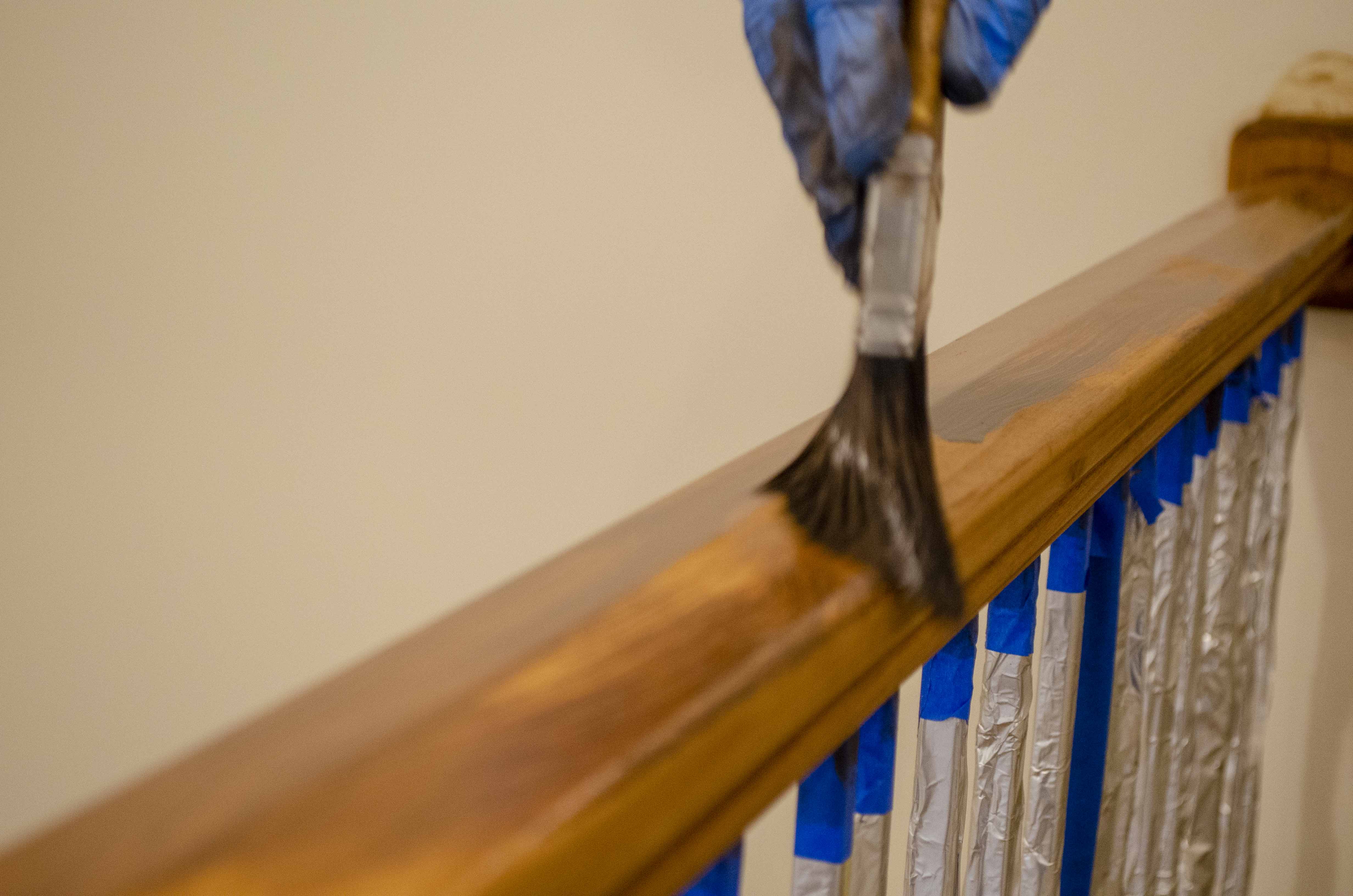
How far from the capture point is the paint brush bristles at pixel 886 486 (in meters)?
0.33

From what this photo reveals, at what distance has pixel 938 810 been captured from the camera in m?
0.47

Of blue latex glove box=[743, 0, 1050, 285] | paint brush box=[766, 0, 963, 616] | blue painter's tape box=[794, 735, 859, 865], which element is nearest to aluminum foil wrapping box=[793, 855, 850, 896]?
blue painter's tape box=[794, 735, 859, 865]

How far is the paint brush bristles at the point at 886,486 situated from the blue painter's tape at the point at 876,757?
0.08 metres

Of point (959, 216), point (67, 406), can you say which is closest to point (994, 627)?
point (959, 216)

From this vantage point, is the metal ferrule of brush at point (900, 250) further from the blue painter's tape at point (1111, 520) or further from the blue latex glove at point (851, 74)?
the blue painter's tape at point (1111, 520)

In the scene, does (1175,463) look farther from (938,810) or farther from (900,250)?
(900,250)

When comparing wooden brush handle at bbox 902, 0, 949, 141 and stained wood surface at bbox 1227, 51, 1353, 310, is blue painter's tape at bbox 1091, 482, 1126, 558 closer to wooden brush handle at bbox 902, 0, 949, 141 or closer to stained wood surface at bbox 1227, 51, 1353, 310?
wooden brush handle at bbox 902, 0, 949, 141

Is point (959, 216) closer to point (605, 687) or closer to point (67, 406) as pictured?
point (605, 687)

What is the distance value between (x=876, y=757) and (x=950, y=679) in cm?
7

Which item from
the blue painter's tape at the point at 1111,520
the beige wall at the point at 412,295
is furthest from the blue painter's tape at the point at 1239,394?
the beige wall at the point at 412,295

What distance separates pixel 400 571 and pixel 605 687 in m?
→ 1.67

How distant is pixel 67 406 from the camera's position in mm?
1960

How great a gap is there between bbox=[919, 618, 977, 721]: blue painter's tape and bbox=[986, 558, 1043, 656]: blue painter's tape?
0.05 metres

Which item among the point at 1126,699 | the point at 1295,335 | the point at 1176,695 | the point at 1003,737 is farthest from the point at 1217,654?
the point at 1003,737
